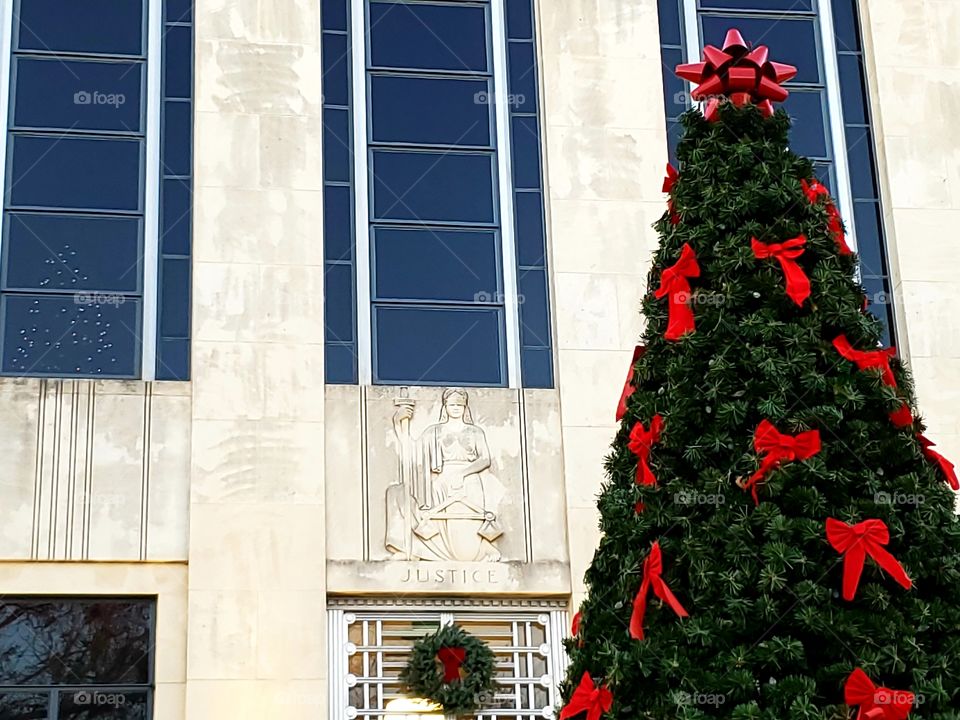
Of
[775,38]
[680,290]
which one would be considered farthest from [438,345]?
[680,290]

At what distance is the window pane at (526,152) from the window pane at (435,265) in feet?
2.05

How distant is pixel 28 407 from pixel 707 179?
7.03m

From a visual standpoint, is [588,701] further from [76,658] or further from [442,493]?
[76,658]

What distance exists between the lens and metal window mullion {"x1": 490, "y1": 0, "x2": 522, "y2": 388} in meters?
16.2

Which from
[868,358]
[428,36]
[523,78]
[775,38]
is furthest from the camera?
[775,38]

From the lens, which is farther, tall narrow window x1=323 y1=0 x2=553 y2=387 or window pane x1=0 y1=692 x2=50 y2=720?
tall narrow window x1=323 y1=0 x2=553 y2=387

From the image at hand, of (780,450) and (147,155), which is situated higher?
(147,155)

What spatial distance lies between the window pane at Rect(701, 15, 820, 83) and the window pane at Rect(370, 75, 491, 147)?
255cm

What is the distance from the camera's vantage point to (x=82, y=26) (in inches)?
661

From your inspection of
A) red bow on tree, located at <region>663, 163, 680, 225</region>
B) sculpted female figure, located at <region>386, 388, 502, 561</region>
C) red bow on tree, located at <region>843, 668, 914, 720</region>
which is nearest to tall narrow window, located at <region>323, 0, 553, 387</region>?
sculpted female figure, located at <region>386, 388, 502, 561</region>

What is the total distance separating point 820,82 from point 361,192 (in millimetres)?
4970

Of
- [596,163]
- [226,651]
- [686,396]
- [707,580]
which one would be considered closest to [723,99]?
[686,396]

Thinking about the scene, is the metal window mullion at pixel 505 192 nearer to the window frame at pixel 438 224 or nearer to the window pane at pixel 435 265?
the window frame at pixel 438 224

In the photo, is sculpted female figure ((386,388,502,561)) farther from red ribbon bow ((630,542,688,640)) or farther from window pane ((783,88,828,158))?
red ribbon bow ((630,542,688,640))
